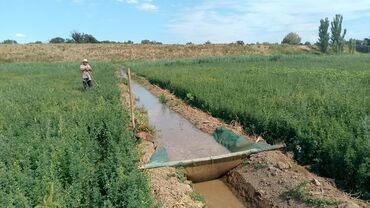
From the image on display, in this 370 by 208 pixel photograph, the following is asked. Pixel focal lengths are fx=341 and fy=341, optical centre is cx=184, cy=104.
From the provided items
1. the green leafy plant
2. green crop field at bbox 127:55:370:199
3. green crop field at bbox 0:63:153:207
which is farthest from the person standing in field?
the green leafy plant

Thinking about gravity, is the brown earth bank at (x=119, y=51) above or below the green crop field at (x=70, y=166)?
above

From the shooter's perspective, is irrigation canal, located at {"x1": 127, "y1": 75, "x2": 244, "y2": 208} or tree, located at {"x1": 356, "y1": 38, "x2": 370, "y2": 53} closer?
irrigation canal, located at {"x1": 127, "y1": 75, "x2": 244, "y2": 208}

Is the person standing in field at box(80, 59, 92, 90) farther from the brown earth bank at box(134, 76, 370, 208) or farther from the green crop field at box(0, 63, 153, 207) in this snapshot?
the brown earth bank at box(134, 76, 370, 208)

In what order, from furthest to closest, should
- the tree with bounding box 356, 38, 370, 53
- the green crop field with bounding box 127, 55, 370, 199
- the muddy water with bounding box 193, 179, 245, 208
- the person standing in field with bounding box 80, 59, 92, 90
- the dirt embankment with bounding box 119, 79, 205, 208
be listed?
the tree with bounding box 356, 38, 370, 53
the person standing in field with bounding box 80, 59, 92, 90
the muddy water with bounding box 193, 179, 245, 208
the green crop field with bounding box 127, 55, 370, 199
the dirt embankment with bounding box 119, 79, 205, 208

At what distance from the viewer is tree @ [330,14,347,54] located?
63.9 meters

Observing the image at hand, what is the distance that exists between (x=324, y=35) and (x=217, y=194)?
65.3m

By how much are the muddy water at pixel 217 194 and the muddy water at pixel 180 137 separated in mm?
952

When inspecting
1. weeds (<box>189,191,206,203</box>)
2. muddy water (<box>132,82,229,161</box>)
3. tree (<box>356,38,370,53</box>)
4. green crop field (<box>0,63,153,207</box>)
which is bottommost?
weeds (<box>189,191,206,203</box>)

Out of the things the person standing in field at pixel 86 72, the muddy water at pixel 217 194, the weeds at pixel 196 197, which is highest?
the person standing in field at pixel 86 72

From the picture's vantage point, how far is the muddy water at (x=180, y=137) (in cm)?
812

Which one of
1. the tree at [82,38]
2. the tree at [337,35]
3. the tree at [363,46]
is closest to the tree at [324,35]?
the tree at [337,35]

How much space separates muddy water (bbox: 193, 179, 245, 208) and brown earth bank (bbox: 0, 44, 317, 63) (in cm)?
5446

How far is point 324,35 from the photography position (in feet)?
212

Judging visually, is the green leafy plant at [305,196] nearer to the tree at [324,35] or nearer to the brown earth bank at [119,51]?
the brown earth bank at [119,51]
